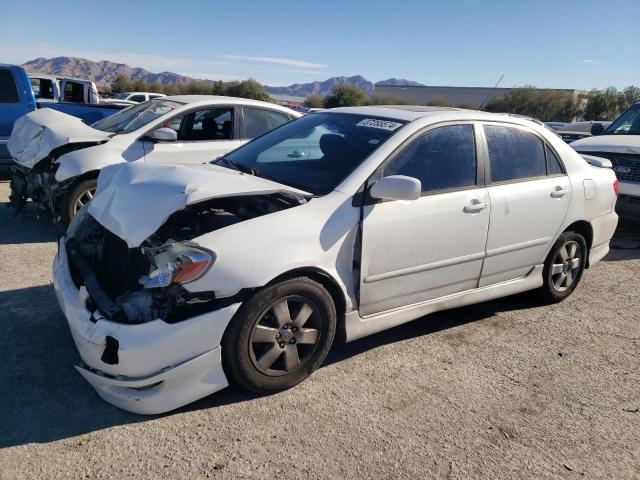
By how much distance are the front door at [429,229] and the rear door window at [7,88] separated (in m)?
7.75

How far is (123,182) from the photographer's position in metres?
3.42

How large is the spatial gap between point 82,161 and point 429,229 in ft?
13.3

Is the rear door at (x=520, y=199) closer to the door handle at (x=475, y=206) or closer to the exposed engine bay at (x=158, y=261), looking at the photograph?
the door handle at (x=475, y=206)

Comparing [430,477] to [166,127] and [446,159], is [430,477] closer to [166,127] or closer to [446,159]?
[446,159]

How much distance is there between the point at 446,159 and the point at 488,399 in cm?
169

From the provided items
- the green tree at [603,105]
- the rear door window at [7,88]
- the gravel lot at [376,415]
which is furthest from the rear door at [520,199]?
the green tree at [603,105]

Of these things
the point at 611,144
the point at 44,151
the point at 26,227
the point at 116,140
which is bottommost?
the point at 26,227

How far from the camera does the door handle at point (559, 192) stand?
449 cm

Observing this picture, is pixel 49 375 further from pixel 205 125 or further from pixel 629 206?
pixel 629 206

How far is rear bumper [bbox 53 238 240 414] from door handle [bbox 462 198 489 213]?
193 cm

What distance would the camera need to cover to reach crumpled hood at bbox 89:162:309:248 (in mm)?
2953

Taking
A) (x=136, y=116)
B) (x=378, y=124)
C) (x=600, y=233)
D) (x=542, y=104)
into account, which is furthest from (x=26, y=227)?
(x=542, y=104)

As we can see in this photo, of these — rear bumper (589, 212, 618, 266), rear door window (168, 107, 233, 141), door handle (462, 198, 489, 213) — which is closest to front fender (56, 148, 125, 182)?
rear door window (168, 107, 233, 141)

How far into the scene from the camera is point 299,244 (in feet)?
10.1
